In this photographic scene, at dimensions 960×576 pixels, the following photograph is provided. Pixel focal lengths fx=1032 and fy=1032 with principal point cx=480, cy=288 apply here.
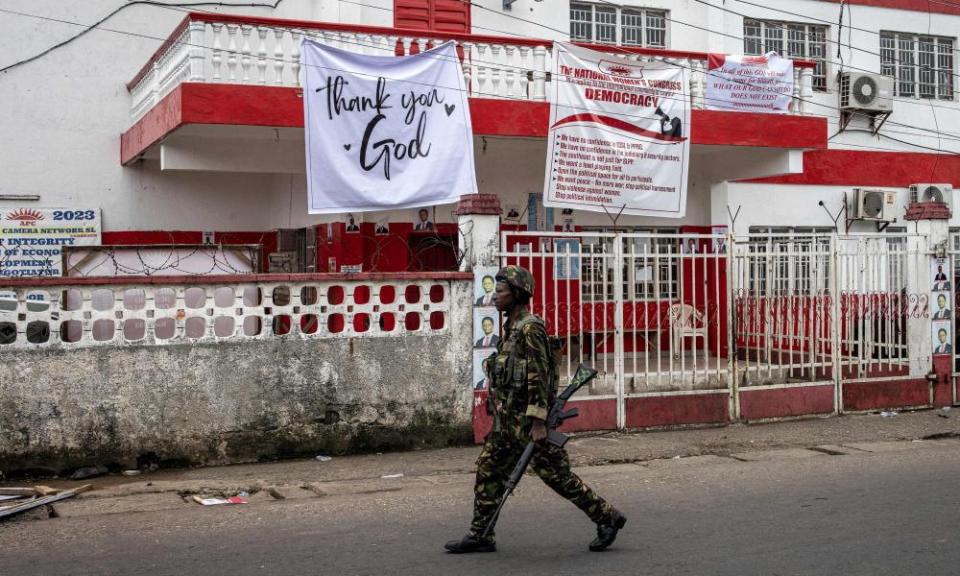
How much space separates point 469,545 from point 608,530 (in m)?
0.77

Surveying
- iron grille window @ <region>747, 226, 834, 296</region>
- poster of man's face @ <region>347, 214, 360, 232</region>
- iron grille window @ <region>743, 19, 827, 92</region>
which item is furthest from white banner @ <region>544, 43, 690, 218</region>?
iron grille window @ <region>743, 19, 827, 92</region>

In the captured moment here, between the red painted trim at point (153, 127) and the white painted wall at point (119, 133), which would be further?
the white painted wall at point (119, 133)

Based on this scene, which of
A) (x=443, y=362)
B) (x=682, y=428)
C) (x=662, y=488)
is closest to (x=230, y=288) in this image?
(x=443, y=362)

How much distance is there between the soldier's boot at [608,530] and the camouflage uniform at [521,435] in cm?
4

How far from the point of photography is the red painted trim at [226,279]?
8.05 meters

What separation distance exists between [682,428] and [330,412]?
3.65 metres

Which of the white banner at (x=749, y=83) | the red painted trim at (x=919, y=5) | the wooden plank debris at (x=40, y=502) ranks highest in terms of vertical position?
the red painted trim at (x=919, y=5)

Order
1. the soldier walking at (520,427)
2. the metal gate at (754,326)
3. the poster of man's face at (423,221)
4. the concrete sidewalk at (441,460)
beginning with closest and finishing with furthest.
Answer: the soldier walking at (520,427), the concrete sidewalk at (441,460), the metal gate at (754,326), the poster of man's face at (423,221)

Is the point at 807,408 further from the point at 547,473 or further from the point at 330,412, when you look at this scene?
the point at 547,473

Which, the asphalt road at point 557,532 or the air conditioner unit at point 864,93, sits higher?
the air conditioner unit at point 864,93

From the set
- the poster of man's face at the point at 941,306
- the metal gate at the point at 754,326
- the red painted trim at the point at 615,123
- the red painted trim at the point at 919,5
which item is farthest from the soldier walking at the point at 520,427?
the red painted trim at the point at 919,5

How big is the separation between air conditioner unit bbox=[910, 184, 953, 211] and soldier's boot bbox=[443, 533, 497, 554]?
42.8 ft

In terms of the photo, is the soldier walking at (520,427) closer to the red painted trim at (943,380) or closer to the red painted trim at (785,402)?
the red painted trim at (785,402)

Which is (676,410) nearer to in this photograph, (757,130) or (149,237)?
(757,130)
